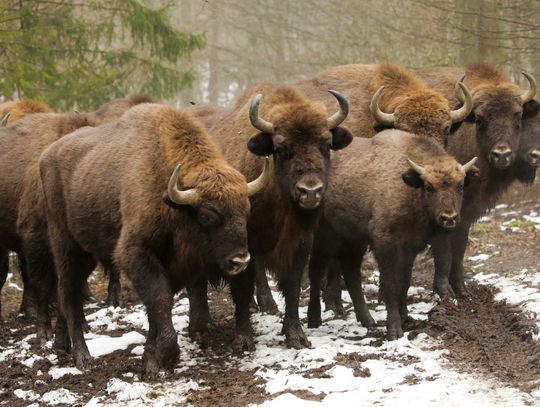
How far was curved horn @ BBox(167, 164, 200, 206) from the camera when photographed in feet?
23.1

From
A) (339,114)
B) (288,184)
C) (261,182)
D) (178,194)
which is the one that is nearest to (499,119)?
(339,114)

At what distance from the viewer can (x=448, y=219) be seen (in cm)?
807

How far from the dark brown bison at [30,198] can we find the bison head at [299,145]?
293 cm

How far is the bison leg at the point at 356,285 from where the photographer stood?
9.16 metres

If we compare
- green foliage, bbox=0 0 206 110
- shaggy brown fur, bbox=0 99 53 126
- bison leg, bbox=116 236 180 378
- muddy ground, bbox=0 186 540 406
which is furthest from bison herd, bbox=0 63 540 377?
green foliage, bbox=0 0 206 110

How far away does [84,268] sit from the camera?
874 cm

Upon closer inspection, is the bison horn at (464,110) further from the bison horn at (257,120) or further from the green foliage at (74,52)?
the green foliage at (74,52)

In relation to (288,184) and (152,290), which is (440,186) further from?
(152,290)

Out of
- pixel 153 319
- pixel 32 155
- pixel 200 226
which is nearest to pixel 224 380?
pixel 153 319

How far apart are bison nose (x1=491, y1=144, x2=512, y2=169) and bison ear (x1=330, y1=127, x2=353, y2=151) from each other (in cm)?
283

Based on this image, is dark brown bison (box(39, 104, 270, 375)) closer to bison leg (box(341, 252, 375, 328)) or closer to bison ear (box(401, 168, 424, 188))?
bison ear (box(401, 168, 424, 188))

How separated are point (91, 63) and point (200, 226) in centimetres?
1240

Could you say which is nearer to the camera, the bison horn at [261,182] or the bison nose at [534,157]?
the bison horn at [261,182]

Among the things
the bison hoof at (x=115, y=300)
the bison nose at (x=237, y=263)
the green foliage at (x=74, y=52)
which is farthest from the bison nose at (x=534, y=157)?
the green foliage at (x=74, y=52)
